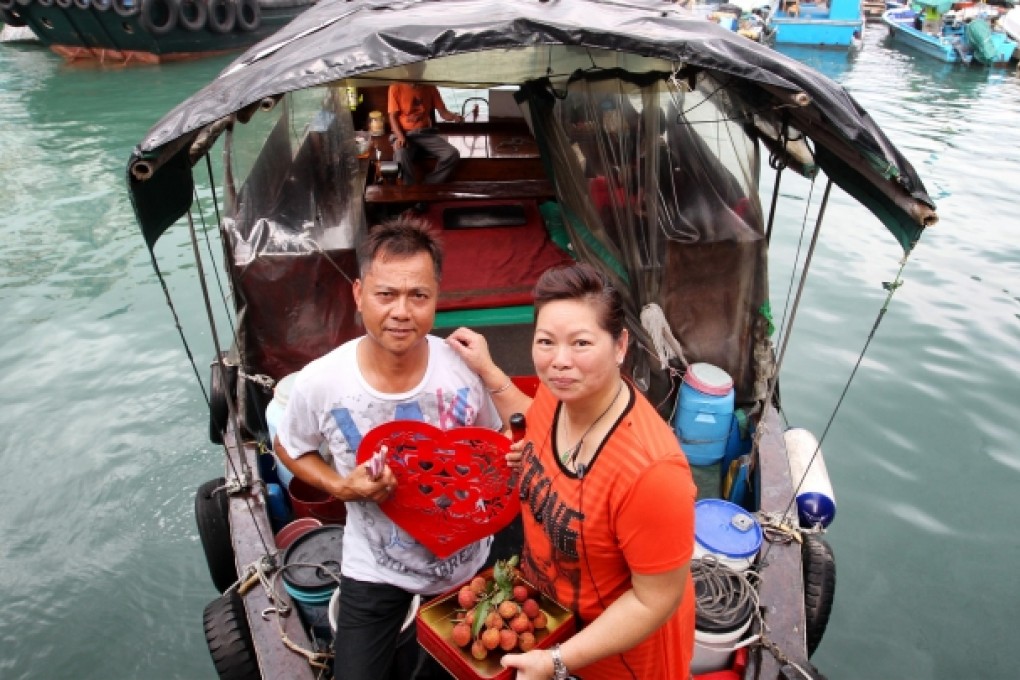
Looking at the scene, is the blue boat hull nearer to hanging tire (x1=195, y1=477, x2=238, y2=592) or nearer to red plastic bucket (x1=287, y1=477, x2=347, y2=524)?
red plastic bucket (x1=287, y1=477, x2=347, y2=524)

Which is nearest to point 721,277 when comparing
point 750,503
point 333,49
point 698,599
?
point 750,503

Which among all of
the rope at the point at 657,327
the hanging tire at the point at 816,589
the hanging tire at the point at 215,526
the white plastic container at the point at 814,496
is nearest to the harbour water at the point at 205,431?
the hanging tire at the point at 215,526

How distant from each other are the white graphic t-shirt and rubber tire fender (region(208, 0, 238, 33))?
23.7 m

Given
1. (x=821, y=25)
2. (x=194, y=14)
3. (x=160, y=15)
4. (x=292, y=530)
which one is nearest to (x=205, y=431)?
(x=292, y=530)

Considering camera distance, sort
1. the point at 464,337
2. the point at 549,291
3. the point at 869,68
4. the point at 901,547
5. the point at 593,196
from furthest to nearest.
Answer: the point at 869,68 → the point at 901,547 → the point at 593,196 → the point at 464,337 → the point at 549,291

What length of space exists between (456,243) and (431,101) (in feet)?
11.5


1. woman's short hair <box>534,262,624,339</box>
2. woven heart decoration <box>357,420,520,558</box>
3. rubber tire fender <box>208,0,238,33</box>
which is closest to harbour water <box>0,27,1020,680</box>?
woven heart decoration <box>357,420,520,558</box>

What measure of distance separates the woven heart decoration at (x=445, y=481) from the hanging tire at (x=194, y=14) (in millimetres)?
23524

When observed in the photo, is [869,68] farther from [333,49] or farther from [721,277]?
[333,49]

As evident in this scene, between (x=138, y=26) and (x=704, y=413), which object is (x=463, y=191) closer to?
(x=704, y=413)

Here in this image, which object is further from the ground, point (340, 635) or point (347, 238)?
point (347, 238)

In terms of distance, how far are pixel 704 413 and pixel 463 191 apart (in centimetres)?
305

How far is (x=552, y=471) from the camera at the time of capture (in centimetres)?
180

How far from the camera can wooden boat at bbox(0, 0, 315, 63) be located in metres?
20.0
